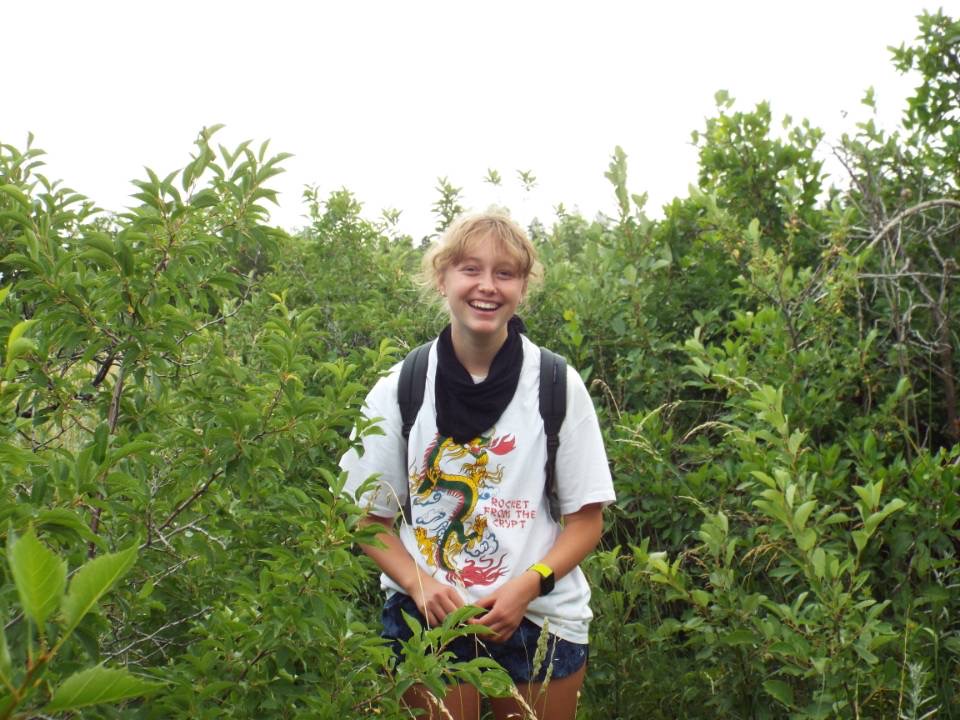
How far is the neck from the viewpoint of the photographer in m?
2.94

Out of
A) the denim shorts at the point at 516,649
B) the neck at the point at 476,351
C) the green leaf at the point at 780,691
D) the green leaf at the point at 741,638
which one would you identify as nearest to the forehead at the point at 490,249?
the neck at the point at 476,351

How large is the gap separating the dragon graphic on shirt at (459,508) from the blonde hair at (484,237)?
556 mm

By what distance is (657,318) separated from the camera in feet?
16.4

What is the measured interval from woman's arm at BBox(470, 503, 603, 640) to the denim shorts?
88mm

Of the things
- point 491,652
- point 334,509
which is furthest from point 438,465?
point 334,509

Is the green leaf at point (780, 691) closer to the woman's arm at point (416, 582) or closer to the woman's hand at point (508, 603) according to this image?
the woman's hand at point (508, 603)

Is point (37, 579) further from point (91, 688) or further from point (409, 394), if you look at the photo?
point (409, 394)

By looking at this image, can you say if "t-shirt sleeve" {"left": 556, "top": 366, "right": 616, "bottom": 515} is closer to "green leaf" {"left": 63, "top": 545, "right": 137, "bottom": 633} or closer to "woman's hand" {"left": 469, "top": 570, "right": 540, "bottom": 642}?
"woman's hand" {"left": 469, "top": 570, "right": 540, "bottom": 642}

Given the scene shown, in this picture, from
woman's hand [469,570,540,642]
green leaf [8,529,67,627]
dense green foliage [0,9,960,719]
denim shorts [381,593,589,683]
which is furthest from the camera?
denim shorts [381,593,589,683]

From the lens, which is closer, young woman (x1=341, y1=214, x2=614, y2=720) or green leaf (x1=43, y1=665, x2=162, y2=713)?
green leaf (x1=43, y1=665, x2=162, y2=713)

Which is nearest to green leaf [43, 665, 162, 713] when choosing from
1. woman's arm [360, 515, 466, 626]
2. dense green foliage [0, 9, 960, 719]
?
dense green foliage [0, 9, 960, 719]

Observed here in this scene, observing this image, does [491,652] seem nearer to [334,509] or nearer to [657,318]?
[334,509]

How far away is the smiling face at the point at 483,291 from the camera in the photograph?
288 centimetres

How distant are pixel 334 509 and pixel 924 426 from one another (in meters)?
3.59
